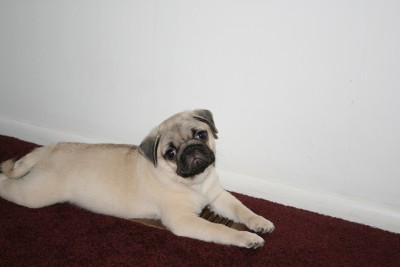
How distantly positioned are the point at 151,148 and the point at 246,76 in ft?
2.89

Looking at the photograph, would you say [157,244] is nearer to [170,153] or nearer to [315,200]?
[170,153]

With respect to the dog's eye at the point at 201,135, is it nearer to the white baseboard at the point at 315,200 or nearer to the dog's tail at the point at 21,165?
the white baseboard at the point at 315,200

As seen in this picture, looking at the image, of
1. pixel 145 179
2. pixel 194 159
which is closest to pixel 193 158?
pixel 194 159

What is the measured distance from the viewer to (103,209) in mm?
2521

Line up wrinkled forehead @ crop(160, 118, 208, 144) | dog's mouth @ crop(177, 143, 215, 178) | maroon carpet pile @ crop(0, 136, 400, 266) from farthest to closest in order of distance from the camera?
wrinkled forehead @ crop(160, 118, 208, 144)
dog's mouth @ crop(177, 143, 215, 178)
maroon carpet pile @ crop(0, 136, 400, 266)

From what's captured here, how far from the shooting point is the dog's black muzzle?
229 cm

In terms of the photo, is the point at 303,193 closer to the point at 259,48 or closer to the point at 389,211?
the point at 389,211

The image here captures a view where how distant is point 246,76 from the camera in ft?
8.64

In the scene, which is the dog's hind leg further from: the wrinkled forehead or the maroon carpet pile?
the wrinkled forehead

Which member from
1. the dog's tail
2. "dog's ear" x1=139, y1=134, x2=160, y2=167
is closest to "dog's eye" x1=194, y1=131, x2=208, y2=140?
"dog's ear" x1=139, y1=134, x2=160, y2=167

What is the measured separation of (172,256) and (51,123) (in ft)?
7.30

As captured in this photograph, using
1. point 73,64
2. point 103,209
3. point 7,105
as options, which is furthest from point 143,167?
point 7,105

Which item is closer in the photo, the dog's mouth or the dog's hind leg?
the dog's mouth

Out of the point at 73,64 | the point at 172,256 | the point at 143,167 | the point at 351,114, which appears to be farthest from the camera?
the point at 73,64
